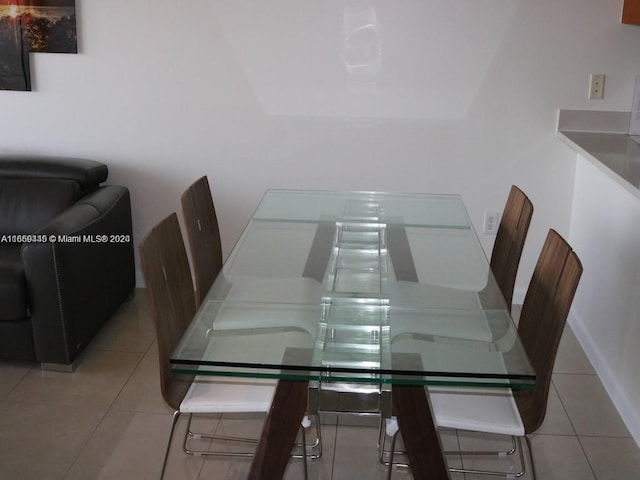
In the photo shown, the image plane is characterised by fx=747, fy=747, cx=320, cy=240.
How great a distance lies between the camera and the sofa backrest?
3502 mm

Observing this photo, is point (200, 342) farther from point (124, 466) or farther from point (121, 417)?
point (121, 417)

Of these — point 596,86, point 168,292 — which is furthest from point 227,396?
point 596,86

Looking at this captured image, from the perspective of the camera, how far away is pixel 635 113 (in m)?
3.49

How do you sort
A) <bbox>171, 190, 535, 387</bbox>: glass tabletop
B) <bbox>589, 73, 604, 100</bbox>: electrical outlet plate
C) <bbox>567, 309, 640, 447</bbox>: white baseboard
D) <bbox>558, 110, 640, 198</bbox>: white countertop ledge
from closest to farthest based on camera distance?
<bbox>171, 190, 535, 387</bbox>: glass tabletop < <bbox>567, 309, 640, 447</bbox>: white baseboard < <bbox>558, 110, 640, 198</bbox>: white countertop ledge < <bbox>589, 73, 604, 100</bbox>: electrical outlet plate

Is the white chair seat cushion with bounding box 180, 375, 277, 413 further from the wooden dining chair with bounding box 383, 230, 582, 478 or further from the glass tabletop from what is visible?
the wooden dining chair with bounding box 383, 230, 582, 478

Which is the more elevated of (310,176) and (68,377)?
(310,176)

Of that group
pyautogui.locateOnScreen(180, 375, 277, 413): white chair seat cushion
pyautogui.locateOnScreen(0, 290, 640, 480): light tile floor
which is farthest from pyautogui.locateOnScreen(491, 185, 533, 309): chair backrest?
pyautogui.locateOnScreen(180, 375, 277, 413): white chair seat cushion

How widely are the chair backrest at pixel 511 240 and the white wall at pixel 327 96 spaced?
93cm

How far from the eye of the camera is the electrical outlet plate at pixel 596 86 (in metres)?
3.53

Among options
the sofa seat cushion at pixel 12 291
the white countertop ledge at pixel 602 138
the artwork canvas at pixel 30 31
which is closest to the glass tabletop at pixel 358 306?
the white countertop ledge at pixel 602 138

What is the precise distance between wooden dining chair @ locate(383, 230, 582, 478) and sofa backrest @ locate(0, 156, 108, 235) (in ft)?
6.80

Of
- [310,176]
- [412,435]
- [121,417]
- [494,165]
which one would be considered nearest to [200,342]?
[412,435]

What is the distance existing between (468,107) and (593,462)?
1.76 m

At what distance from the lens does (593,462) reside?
8.60 ft
